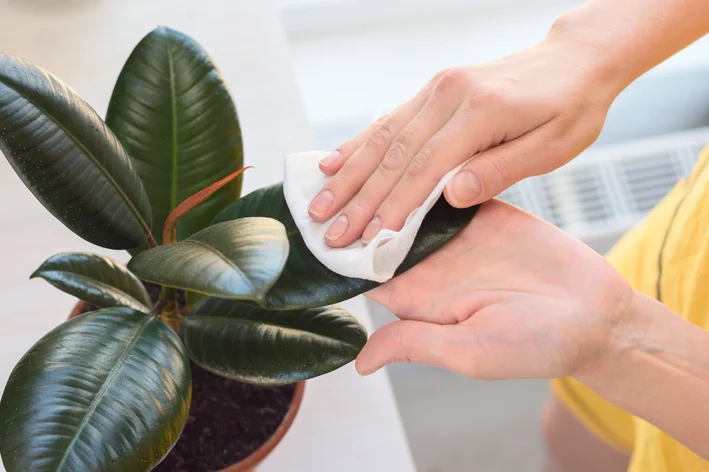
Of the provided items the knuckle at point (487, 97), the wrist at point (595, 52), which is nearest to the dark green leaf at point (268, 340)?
the knuckle at point (487, 97)

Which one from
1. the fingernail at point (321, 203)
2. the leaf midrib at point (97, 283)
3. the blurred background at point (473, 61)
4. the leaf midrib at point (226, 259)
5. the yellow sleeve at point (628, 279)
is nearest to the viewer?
the leaf midrib at point (226, 259)

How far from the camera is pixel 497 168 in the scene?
61 cm

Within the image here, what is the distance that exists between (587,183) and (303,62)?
2.30 feet

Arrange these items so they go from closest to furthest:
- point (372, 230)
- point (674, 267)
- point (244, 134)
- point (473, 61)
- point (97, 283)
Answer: point (97, 283) < point (372, 230) < point (674, 267) < point (244, 134) < point (473, 61)

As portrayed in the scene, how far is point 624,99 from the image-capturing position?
1475mm

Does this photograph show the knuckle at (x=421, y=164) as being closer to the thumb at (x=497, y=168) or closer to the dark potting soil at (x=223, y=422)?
the thumb at (x=497, y=168)

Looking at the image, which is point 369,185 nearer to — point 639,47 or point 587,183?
point 639,47

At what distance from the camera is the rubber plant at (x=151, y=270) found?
0.39 meters

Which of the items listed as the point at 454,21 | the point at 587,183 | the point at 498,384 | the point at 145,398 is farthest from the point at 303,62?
the point at 145,398

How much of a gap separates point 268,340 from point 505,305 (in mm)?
247

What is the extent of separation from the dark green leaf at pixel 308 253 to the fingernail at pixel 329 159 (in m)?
0.10

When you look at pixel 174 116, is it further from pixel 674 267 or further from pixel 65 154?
pixel 674 267

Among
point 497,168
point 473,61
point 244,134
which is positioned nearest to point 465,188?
point 497,168

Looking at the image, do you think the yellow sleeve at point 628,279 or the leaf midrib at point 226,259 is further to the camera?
the yellow sleeve at point 628,279
